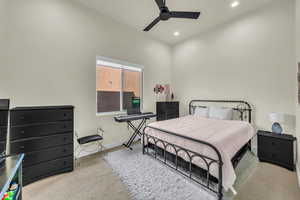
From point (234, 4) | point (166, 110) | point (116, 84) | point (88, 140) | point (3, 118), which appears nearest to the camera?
point (3, 118)

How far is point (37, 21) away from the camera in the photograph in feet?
7.10

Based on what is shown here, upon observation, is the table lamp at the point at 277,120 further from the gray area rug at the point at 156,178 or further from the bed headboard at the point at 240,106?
the gray area rug at the point at 156,178

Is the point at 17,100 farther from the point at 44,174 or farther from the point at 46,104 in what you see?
the point at 44,174

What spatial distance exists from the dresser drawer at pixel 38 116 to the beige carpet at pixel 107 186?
94 centimetres

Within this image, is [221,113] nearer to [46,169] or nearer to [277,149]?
[277,149]

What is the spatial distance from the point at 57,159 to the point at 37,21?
2.44m

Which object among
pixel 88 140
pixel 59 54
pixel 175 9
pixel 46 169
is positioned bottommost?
pixel 46 169

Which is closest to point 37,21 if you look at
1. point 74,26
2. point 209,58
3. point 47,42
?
point 47,42

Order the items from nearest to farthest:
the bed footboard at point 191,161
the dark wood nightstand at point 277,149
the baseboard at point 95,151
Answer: the bed footboard at point 191,161 < the dark wood nightstand at point 277,149 < the baseboard at point 95,151

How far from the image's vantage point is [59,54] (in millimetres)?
2371

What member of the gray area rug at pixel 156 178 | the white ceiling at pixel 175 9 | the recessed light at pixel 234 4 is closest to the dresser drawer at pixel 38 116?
the gray area rug at pixel 156 178

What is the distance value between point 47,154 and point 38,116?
63 centimetres

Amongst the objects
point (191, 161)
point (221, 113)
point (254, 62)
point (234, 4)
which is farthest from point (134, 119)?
point (234, 4)

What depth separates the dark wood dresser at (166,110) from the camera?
13.1ft
